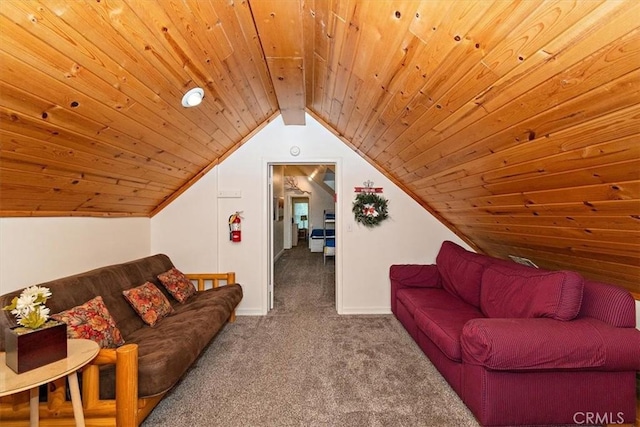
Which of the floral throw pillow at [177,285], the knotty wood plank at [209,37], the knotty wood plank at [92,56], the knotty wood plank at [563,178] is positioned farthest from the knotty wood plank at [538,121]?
the floral throw pillow at [177,285]

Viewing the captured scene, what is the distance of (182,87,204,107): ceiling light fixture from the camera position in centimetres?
204

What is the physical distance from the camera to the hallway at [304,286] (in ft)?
12.9

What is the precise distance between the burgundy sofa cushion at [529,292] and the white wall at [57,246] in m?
3.35

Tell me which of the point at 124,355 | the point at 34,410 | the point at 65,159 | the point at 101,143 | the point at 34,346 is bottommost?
the point at 34,410

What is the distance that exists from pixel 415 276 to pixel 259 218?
77.1 inches

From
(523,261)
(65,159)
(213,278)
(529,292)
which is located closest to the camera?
(65,159)

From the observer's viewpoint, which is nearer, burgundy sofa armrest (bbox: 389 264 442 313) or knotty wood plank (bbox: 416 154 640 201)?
knotty wood plank (bbox: 416 154 640 201)

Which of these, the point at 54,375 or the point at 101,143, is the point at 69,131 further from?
the point at 54,375

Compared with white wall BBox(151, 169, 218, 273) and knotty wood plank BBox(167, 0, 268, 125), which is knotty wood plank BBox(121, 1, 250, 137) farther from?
white wall BBox(151, 169, 218, 273)

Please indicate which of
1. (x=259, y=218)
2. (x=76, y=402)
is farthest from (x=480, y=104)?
(x=259, y=218)

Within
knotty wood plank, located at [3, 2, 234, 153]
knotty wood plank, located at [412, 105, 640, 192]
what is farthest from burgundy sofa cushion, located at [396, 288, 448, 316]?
knotty wood plank, located at [3, 2, 234, 153]

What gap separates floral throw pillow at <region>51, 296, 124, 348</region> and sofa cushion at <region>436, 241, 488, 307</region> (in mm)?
2823

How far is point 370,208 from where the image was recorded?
3.62m

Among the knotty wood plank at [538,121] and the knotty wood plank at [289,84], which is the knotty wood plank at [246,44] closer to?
the knotty wood plank at [289,84]
